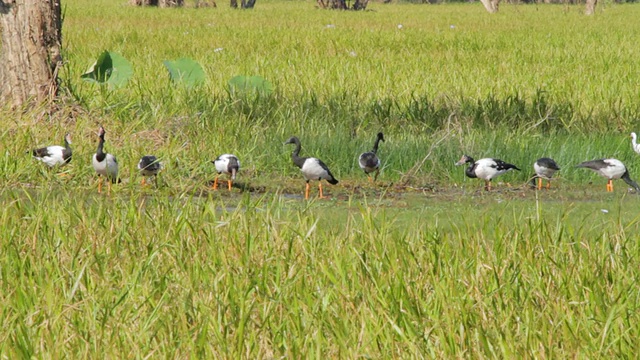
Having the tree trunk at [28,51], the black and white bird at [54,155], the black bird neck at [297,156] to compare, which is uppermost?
the tree trunk at [28,51]

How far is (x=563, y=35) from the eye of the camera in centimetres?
1995

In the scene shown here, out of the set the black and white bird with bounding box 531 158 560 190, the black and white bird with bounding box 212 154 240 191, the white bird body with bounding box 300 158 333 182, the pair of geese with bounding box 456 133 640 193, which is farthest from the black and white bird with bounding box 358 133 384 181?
the black and white bird with bounding box 531 158 560 190

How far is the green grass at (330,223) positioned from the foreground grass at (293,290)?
14mm

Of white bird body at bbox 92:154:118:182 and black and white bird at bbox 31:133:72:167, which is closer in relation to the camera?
white bird body at bbox 92:154:118:182

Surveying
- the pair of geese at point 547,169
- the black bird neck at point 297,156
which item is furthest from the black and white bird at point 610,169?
the black bird neck at point 297,156

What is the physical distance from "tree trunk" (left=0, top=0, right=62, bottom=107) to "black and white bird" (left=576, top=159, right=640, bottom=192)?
14.1ft

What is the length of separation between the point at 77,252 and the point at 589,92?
26.4ft

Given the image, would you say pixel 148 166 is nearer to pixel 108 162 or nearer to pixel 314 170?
pixel 108 162

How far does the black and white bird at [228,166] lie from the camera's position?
695 cm

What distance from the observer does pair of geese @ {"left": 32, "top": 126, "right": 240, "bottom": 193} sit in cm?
685

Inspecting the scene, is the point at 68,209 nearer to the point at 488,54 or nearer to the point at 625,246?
the point at 625,246

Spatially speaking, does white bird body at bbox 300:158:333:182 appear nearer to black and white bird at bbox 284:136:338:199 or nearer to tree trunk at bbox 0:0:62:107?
black and white bird at bbox 284:136:338:199

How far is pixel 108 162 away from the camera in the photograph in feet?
22.4

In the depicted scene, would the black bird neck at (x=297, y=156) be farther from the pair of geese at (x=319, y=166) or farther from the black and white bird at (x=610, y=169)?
the black and white bird at (x=610, y=169)
